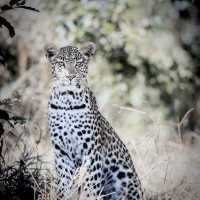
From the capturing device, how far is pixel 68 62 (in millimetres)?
6641

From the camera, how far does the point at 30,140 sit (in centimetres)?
876

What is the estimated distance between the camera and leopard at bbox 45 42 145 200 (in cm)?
648

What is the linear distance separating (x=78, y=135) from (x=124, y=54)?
592 centimetres

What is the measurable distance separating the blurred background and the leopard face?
3.70m

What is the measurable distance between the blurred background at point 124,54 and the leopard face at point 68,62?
3.70 m

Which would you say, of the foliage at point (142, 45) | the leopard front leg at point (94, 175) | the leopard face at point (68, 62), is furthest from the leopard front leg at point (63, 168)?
the foliage at point (142, 45)

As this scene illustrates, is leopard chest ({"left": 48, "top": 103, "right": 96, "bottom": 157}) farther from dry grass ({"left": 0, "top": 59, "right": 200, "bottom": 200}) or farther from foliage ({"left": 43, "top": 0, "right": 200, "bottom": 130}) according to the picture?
foliage ({"left": 43, "top": 0, "right": 200, "bottom": 130})

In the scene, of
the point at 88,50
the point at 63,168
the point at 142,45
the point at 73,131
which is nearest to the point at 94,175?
the point at 63,168

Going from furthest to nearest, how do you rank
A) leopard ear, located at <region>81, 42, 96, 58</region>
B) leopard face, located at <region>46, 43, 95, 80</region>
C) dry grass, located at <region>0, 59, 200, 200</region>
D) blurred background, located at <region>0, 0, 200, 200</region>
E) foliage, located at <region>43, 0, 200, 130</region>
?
foliage, located at <region>43, 0, 200, 130</region> → blurred background, located at <region>0, 0, 200, 200</region> → dry grass, located at <region>0, 59, 200, 200</region> → leopard ear, located at <region>81, 42, 96, 58</region> → leopard face, located at <region>46, 43, 95, 80</region>

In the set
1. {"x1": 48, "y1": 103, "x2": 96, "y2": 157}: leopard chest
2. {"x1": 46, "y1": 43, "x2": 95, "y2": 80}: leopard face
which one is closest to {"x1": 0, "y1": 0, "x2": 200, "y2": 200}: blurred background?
{"x1": 46, "y1": 43, "x2": 95, "y2": 80}: leopard face

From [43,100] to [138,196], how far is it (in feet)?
13.4

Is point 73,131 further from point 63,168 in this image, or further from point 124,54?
point 124,54

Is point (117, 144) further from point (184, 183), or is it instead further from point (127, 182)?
point (184, 183)

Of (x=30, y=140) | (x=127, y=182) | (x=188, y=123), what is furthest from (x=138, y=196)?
(x=188, y=123)
